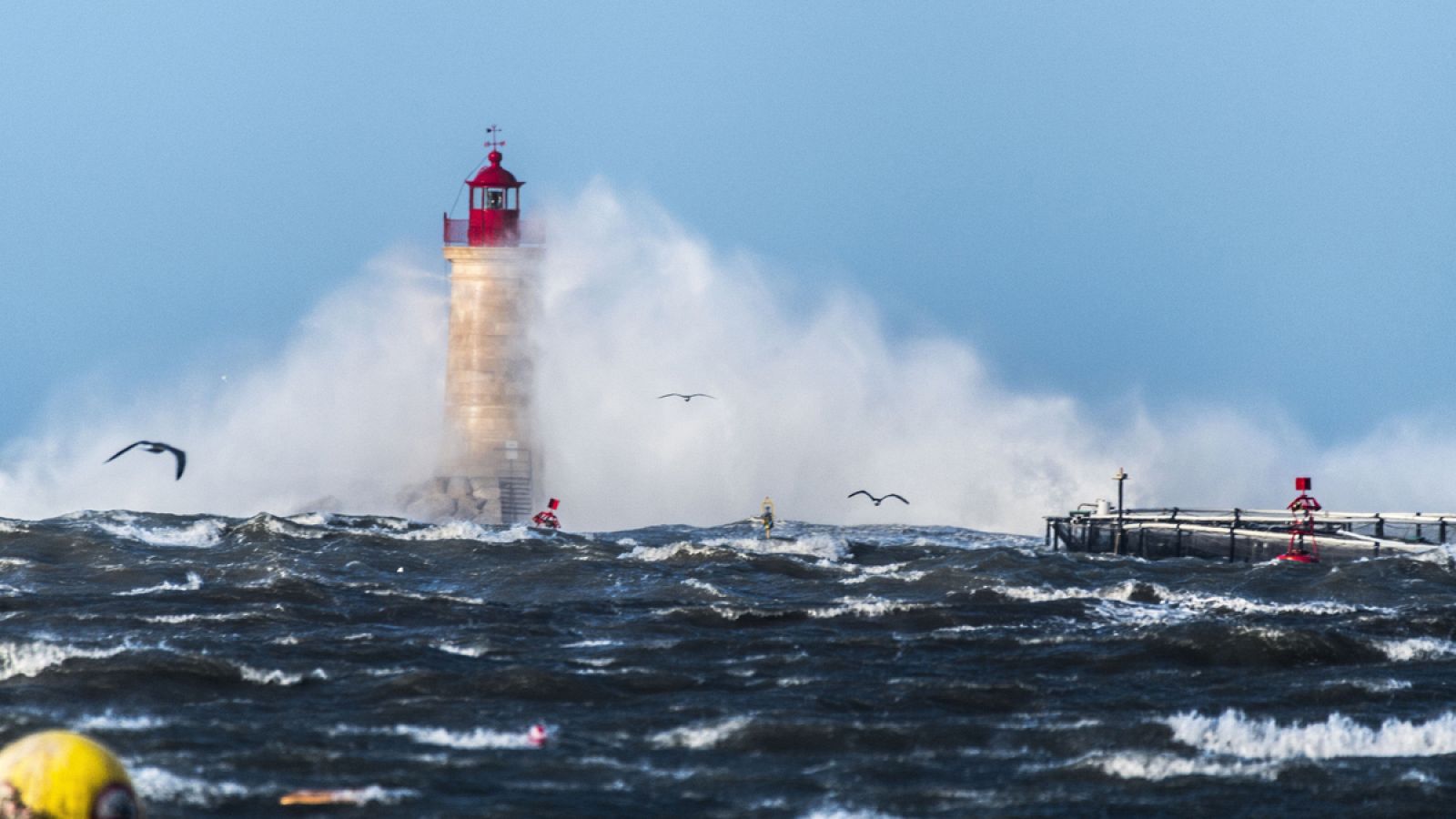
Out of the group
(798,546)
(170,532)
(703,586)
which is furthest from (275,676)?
(170,532)

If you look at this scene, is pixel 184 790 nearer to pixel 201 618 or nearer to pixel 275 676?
pixel 275 676

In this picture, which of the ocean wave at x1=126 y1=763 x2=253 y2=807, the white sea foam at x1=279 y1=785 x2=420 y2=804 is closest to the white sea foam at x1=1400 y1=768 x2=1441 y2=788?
the white sea foam at x1=279 y1=785 x2=420 y2=804

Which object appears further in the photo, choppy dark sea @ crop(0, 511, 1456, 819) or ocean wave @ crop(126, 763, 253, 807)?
choppy dark sea @ crop(0, 511, 1456, 819)

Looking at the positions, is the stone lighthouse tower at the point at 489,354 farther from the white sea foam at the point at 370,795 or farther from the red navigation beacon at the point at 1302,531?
the white sea foam at the point at 370,795

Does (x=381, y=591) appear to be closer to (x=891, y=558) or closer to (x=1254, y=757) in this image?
(x=891, y=558)

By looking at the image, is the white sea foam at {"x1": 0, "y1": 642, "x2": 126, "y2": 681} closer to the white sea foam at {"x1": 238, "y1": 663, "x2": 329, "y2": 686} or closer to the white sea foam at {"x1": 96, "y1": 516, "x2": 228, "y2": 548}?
the white sea foam at {"x1": 238, "y1": 663, "x2": 329, "y2": 686}

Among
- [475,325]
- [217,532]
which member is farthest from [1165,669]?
[475,325]

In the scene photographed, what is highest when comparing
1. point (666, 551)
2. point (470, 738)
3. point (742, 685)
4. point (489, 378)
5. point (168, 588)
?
point (489, 378)

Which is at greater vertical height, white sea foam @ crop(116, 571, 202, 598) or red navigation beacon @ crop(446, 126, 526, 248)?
red navigation beacon @ crop(446, 126, 526, 248)
